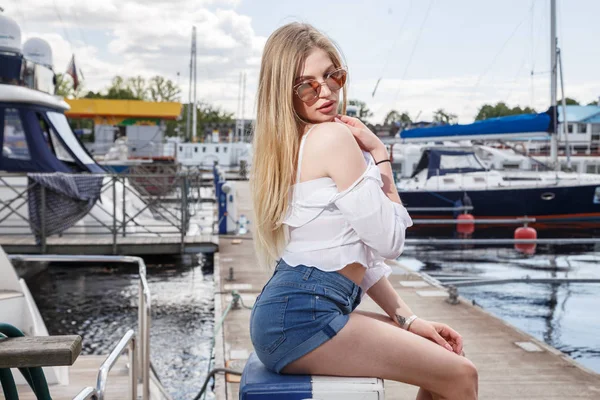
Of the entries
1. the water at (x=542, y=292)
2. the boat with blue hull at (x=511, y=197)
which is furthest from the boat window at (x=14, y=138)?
the boat with blue hull at (x=511, y=197)

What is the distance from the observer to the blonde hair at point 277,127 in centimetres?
228

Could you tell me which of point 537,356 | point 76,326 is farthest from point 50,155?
point 537,356

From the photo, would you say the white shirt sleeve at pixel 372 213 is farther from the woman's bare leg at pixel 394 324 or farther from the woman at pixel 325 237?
the woman's bare leg at pixel 394 324

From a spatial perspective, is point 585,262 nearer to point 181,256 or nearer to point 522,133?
point 522,133

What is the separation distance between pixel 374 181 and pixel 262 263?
0.63 meters

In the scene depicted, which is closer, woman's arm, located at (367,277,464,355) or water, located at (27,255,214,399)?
woman's arm, located at (367,277,464,355)

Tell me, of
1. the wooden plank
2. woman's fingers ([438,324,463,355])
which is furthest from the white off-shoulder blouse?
the wooden plank

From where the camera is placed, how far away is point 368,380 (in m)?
2.10

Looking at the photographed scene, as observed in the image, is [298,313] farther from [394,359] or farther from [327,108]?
[327,108]

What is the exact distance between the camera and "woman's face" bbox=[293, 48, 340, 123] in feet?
7.70

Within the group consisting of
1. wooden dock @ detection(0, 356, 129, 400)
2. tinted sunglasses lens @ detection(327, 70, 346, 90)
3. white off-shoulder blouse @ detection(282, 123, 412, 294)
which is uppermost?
tinted sunglasses lens @ detection(327, 70, 346, 90)

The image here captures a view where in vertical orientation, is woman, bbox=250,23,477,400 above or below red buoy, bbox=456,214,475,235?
above

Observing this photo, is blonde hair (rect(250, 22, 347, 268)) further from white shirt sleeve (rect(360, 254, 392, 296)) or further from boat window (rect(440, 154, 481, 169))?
boat window (rect(440, 154, 481, 169))

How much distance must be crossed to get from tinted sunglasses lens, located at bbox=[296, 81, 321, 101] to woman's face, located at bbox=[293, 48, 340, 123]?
0.01 meters
